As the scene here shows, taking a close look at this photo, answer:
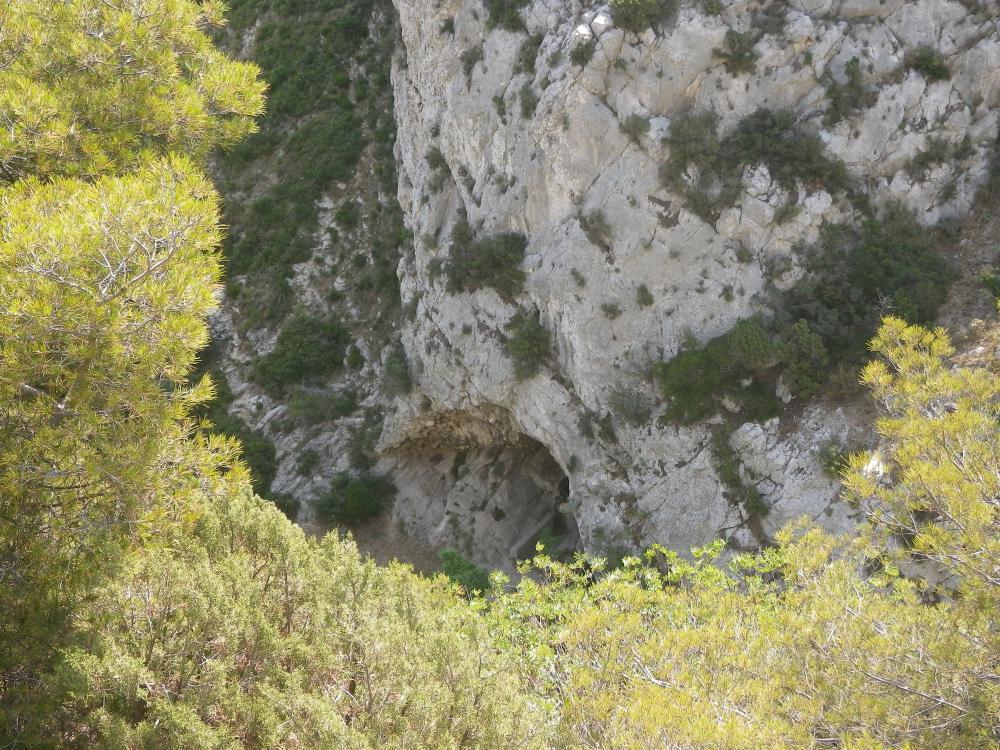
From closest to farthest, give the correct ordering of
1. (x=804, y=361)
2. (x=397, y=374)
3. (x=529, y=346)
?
1. (x=804, y=361)
2. (x=529, y=346)
3. (x=397, y=374)

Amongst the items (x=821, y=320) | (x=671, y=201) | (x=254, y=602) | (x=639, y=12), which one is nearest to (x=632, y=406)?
(x=821, y=320)

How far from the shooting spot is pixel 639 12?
15.2m

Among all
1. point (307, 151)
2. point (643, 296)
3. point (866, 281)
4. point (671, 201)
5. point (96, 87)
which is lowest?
point (96, 87)

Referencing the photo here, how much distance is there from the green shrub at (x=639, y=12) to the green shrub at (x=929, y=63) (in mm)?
4617

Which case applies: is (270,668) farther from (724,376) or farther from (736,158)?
(736,158)

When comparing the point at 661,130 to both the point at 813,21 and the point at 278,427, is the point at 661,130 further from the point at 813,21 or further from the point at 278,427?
the point at 278,427

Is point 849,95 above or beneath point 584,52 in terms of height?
above

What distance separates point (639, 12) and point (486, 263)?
5811mm

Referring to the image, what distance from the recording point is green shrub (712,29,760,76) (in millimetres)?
14969

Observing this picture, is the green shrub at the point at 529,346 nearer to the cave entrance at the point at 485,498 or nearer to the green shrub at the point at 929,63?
the cave entrance at the point at 485,498

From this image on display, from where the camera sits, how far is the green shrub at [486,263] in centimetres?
1677

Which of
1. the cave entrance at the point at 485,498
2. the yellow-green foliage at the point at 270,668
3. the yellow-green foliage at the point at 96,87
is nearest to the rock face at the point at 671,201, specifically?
the cave entrance at the point at 485,498

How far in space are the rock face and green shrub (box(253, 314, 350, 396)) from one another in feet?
24.6

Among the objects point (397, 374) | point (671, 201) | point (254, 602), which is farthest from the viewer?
point (397, 374)
